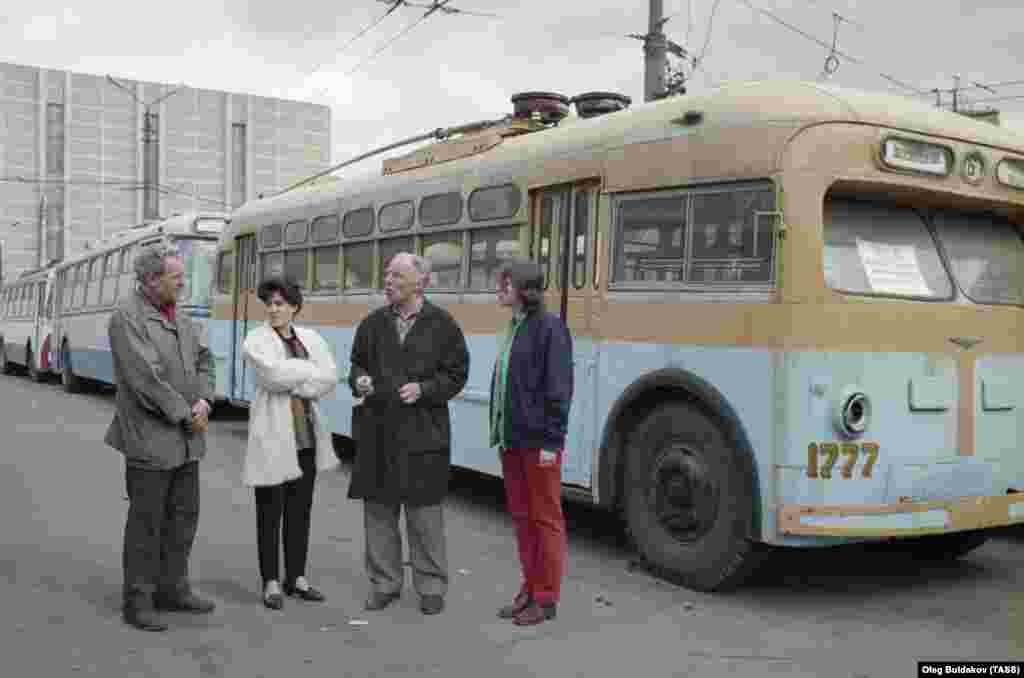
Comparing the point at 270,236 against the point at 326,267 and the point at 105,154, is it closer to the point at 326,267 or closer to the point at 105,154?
the point at 326,267

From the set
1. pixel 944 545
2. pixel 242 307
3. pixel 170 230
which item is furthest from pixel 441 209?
pixel 170 230

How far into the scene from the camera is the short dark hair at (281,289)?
6.05m

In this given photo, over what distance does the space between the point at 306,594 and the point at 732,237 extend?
9.89 ft

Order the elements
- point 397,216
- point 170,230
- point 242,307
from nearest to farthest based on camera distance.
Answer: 1. point 397,216
2. point 242,307
3. point 170,230

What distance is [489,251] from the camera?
859 cm

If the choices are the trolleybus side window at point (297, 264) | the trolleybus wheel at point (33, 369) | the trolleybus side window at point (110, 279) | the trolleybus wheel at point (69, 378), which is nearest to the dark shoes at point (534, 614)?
the trolleybus side window at point (297, 264)

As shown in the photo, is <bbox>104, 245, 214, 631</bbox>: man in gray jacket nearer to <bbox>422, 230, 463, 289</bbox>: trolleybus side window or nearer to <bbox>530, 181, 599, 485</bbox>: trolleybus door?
<bbox>530, 181, 599, 485</bbox>: trolleybus door

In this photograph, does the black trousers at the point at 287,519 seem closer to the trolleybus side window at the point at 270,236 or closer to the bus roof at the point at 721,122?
the bus roof at the point at 721,122

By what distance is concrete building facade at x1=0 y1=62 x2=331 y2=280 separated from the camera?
248ft

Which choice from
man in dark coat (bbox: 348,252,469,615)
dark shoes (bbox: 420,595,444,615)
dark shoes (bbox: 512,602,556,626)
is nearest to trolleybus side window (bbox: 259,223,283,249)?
man in dark coat (bbox: 348,252,469,615)

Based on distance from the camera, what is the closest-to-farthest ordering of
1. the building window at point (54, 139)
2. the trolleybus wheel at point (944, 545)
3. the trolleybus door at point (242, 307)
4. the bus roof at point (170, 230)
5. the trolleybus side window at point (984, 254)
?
the trolleybus side window at point (984, 254) → the trolleybus wheel at point (944, 545) → the trolleybus door at point (242, 307) → the bus roof at point (170, 230) → the building window at point (54, 139)

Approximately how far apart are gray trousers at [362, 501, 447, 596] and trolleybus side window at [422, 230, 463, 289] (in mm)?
3176

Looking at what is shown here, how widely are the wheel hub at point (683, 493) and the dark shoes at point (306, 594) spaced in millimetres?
1990

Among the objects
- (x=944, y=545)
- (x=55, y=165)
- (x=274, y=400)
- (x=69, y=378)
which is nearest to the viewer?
(x=274, y=400)
